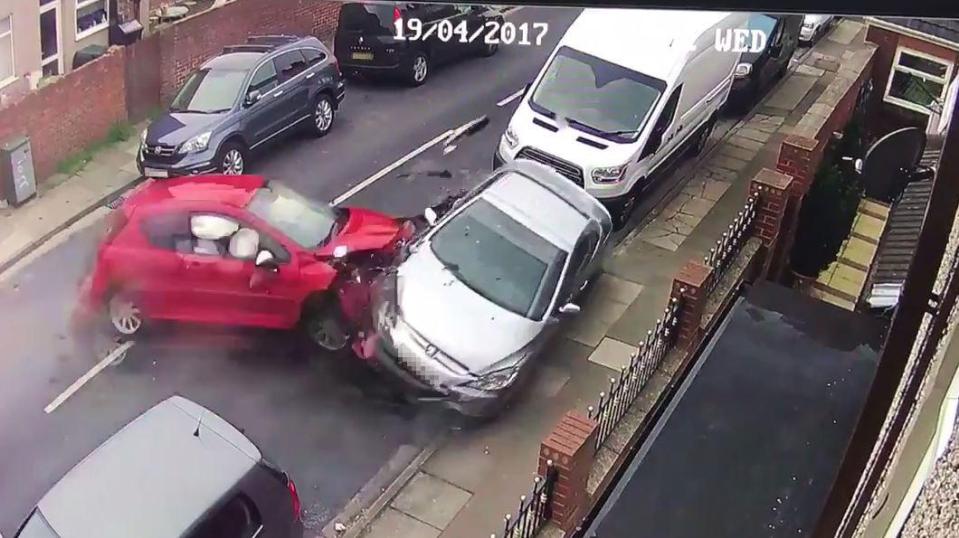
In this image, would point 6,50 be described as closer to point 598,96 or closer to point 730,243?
point 598,96

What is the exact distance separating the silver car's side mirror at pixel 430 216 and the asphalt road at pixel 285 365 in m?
0.02

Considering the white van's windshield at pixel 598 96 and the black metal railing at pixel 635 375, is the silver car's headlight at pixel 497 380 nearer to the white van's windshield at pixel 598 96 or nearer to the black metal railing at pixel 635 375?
the black metal railing at pixel 635 375

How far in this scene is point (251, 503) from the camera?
240 cm

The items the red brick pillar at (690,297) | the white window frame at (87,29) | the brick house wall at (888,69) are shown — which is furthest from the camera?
the red brick pillar at (690,297)

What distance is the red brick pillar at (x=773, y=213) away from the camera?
3.59m

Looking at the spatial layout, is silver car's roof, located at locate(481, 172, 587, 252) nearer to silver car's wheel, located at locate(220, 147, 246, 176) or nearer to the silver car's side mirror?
the silver car's side mirror

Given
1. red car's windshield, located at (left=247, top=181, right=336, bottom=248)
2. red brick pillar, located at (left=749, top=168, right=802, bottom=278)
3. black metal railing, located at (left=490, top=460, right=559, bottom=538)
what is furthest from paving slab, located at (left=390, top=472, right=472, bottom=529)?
red brick pillar, located at (left=749, top=168, right=802, bottom=278)

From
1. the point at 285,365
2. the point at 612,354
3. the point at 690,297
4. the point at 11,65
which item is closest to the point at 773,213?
the point at 690,297

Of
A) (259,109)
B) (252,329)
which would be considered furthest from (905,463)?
(259,109)

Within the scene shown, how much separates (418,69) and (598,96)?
53 centimetres

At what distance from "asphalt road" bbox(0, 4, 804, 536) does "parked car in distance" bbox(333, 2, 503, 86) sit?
0.16 ft

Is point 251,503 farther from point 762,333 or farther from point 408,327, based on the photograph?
point 762,333

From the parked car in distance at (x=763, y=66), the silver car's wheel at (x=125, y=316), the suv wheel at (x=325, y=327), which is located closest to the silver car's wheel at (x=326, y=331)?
the suv wheel at (x=325, y=327)

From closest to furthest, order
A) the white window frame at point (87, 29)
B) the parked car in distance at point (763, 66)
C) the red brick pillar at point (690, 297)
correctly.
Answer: the white window frame at point (87, 29) → the parked car in distance at point (763, 66) → the red brick pillar at point (690, 297)
